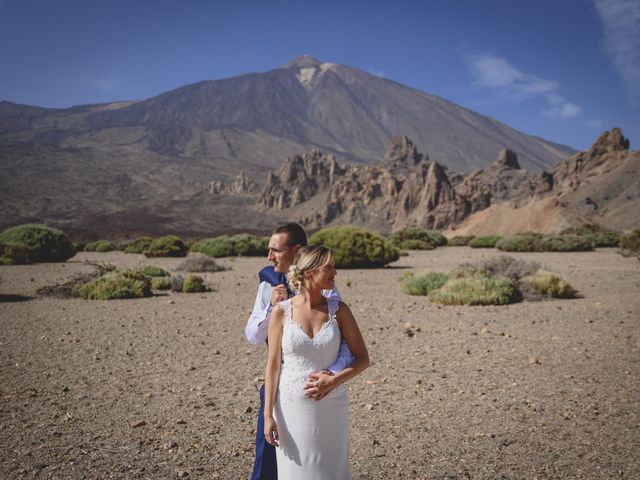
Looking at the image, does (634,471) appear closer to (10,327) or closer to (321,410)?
(321,410)

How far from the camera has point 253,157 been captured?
19800 centimetres

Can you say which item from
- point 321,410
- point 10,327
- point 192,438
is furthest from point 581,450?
point 10,327

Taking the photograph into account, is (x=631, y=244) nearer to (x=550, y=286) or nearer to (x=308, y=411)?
(x=550, y=286)

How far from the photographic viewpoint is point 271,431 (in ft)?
9.02

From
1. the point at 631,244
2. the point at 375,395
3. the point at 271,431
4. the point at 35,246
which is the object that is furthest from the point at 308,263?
the point at 631,244

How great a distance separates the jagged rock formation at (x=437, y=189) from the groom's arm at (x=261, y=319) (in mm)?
42218

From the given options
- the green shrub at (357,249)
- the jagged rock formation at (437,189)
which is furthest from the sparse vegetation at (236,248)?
the jagged rock formation at (437,189)

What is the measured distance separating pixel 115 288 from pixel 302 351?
1161 centimetres

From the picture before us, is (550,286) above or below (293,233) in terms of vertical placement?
below

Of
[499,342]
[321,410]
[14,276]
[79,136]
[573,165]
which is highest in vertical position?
[79,136]

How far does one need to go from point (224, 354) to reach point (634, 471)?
5209 millimetres

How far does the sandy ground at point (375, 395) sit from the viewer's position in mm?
4023

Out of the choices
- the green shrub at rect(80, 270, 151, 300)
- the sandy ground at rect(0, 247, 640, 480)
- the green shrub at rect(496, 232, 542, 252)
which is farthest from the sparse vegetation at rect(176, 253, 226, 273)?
the green shrub at rect(496, 232, 542, 252)

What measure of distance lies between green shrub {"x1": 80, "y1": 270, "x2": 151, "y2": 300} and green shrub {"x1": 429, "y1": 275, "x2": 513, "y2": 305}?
7481mm
